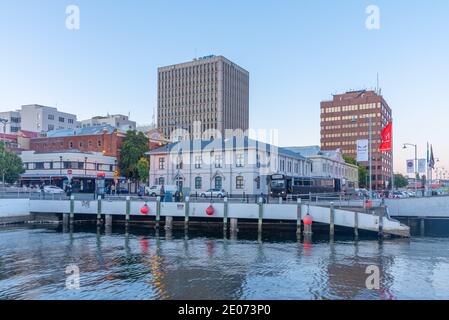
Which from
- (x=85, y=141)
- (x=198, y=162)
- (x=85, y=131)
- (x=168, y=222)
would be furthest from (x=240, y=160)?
(x=85, y=131)

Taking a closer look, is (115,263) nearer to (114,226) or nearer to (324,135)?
(114,226)

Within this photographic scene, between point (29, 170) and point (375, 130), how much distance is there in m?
118

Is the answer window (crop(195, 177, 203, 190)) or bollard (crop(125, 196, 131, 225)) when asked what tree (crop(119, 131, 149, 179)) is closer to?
window (crop(195, 177, 203, 190))

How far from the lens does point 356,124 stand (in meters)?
157

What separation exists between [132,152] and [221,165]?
25.9m

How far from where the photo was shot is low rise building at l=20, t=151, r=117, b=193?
79500mm

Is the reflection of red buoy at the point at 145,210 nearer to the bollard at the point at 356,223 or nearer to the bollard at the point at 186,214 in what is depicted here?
the bollard at the point at 186,214

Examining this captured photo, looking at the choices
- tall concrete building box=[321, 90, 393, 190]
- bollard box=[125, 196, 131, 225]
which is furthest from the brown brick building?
tall concrete building box=[321, 90, 393, 190]

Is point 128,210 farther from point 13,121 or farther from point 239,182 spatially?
point 13,121

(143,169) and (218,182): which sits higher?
(143,169)

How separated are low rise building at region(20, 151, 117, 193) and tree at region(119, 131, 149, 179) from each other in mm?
4167

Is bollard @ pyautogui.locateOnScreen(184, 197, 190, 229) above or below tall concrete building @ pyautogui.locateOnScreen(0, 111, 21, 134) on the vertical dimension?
below

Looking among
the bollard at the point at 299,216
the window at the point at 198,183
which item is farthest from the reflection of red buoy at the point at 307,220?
the window at the point at 198,183

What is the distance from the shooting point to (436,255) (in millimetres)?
29672
